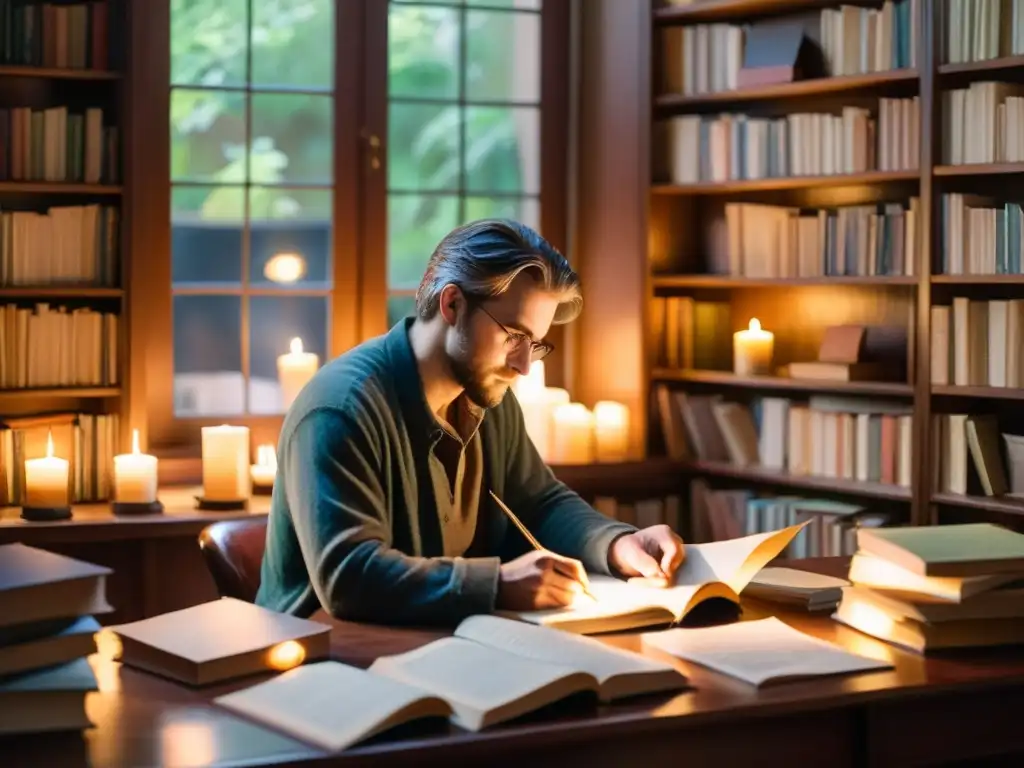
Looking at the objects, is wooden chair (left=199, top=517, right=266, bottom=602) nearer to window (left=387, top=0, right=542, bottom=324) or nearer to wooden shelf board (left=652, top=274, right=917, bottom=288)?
window (left=387, top=0, right=542, bottom=324)

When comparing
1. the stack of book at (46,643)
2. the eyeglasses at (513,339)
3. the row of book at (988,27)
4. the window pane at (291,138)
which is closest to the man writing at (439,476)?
the eyeglasses at (513,339)

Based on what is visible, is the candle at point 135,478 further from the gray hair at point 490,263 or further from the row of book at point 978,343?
the row of book at point 978,343

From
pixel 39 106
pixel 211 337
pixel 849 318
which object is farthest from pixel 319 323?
pixel 849 318

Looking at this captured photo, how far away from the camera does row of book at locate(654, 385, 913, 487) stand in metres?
4.38

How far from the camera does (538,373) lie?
15.5 ft

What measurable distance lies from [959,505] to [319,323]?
2054 millimetres

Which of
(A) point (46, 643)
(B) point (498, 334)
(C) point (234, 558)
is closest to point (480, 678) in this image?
(A) point (46, 643)

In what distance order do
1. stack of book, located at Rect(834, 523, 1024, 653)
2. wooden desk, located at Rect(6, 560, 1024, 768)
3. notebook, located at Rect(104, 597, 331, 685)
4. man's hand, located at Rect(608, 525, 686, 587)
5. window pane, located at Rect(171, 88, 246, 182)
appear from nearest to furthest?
wooden desk, located at Rect(6, 560, 1024, 768), notebook, located at Rect(104, 597, 331, 685), stack of book, located at Rect(834, 523, 1024, 653), man's hand, located at Rect(608, 525, 686, 587), window pane, located at Rect(171, 88, 246, 182)

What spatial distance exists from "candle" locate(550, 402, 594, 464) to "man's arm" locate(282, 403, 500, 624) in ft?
7.10

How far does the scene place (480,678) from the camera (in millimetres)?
1929

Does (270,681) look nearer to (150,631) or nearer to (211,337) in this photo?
(150,631)

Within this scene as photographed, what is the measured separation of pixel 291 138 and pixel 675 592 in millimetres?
2691

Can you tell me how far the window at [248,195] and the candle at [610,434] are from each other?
925 mm

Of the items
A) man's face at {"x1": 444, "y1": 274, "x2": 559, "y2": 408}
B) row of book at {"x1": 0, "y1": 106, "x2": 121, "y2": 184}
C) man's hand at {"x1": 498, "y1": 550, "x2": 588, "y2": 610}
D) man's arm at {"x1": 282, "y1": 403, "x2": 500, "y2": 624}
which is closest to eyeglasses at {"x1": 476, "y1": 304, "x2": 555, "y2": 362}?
man's face at {"x1": 444, "y1": 274, "x2": 559, "y2": 408}
